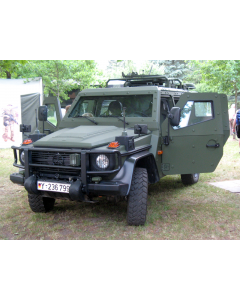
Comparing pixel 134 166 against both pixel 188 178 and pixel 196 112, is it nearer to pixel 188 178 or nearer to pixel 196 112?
pixel 196 112

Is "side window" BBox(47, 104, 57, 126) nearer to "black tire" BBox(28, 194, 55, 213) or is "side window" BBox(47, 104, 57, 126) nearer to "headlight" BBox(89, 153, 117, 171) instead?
"black tire" BBox(28, 194, 55, 213)

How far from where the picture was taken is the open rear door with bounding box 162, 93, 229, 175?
5.21 metres

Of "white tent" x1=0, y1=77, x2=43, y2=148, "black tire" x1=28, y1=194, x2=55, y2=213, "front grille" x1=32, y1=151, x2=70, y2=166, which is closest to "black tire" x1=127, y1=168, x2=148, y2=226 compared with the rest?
"front grille" x1=32, y1=151, x2=70, y2=166

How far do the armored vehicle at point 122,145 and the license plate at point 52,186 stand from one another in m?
0.01

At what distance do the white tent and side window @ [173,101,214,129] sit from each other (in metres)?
9.51

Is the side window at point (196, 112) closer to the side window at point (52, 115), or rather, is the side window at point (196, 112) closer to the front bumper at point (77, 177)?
the front bumper at point (77, 177)

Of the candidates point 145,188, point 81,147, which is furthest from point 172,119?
point 81,147

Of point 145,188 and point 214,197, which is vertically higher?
point 145,188

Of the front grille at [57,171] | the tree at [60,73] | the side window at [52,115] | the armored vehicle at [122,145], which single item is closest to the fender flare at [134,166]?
the armored vehicle at [122,145]

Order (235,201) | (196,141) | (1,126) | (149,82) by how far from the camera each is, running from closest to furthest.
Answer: (196,141) → (235,201) → (149,82) → (1,126)

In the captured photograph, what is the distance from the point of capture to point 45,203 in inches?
204

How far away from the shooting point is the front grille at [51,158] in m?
4.31

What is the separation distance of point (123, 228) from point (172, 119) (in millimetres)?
1766

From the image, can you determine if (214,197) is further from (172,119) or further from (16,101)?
(16,101)
